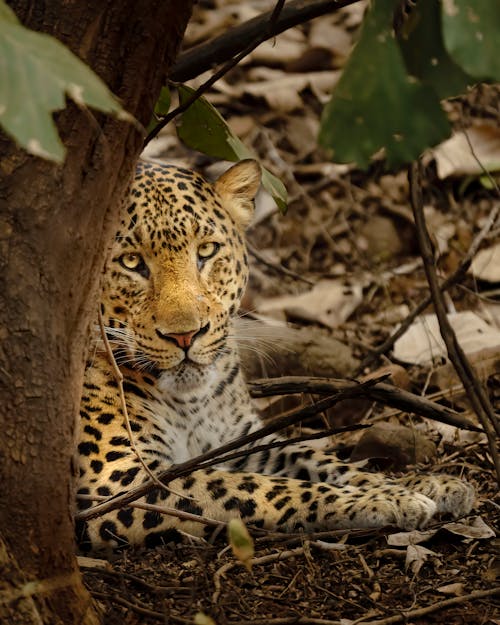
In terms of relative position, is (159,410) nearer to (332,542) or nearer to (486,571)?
(332,542)

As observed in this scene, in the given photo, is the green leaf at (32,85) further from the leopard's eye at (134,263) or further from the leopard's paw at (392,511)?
the leopard's eye at (134,263)

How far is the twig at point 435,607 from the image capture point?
3506 mm

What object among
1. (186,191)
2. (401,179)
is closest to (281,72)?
(401,179)

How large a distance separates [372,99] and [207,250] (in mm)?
3181

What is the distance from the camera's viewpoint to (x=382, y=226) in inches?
379

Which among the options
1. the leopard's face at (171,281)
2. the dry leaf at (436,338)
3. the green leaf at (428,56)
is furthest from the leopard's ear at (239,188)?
the green leaf at (428,56)

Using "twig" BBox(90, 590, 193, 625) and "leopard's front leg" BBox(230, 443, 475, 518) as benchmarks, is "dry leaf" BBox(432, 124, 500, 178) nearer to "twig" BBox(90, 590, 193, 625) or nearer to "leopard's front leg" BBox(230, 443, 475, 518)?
"leopard's front leg" BBox(230, 443, 475, 518)

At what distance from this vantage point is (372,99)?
91.0 inches

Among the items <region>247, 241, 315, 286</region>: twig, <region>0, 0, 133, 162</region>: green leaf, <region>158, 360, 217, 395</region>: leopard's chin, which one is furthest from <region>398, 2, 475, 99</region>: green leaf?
<region>247, 241, 315, 286</region>: twig

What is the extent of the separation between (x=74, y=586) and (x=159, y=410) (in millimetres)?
2342

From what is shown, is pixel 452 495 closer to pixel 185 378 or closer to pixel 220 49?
pixel 185 378

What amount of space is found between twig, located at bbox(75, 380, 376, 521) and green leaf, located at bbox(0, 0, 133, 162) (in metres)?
1.58

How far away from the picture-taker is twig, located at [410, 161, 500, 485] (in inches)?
121

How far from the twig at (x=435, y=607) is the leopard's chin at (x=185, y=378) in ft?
6.26
